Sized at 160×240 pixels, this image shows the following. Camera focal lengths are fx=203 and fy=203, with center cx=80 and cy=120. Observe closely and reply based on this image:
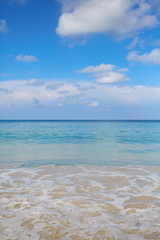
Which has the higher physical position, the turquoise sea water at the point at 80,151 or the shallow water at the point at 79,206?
the shallow water at the point at 79,206

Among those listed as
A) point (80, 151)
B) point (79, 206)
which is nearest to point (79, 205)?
point (79, 206)

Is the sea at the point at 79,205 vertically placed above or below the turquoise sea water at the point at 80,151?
above

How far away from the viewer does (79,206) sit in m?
6.11

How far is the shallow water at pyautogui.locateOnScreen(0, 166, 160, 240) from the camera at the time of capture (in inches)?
181

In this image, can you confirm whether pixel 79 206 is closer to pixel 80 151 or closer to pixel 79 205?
pixel 79 205

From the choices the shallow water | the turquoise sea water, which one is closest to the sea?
the shallow water

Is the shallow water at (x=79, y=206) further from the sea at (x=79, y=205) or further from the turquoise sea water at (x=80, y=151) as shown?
the turquoise sea water at (x=80, y=151)

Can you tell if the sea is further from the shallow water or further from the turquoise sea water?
the turquoise sea water

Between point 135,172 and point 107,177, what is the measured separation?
2.00m

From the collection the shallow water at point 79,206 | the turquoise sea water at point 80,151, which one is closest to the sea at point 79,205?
the shallow water at point 79,206

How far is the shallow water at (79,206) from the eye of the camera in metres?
4.61

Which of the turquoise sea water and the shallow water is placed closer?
the shallow water

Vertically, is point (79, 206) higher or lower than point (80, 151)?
higher

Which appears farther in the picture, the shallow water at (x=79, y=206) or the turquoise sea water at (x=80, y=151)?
the turquoise sea water at (x=80, y=151)
